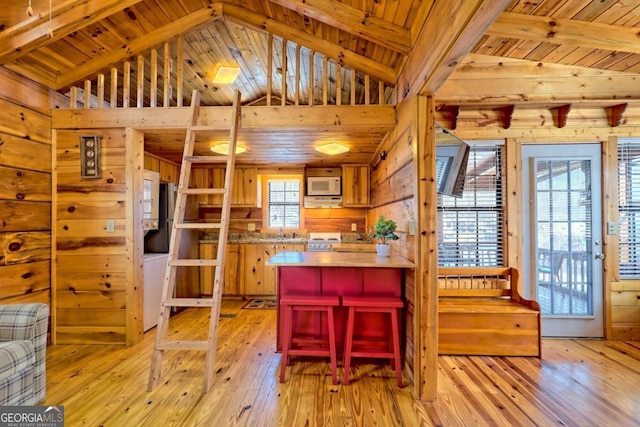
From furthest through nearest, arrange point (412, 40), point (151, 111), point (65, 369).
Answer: point (151, 111) < point (65, 369) < point (412, 40)

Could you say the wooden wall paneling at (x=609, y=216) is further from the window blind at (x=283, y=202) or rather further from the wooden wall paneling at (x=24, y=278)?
the wooden wall paneling at (x=24, y=278)

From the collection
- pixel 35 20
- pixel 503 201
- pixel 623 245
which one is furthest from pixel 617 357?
pixel 35 20

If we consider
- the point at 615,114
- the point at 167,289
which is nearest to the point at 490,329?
the point at 615,114

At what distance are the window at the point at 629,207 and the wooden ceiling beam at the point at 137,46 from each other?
447 centimetres

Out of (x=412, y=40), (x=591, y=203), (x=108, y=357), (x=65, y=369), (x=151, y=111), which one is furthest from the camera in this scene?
(x=591, y=203)

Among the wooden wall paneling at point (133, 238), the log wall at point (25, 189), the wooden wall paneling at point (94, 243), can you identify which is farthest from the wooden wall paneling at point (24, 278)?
the wooden wall paneling at point (133, 238)

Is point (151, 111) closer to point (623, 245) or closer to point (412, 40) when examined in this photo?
point (412, 40)

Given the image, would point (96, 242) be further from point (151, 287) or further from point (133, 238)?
point (151, 287)

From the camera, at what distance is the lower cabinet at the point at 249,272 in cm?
461

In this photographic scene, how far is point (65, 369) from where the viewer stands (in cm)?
240

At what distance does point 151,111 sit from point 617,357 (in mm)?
4987

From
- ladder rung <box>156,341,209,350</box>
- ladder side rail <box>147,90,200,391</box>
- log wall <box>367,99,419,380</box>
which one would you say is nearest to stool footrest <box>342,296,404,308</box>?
log wall <box>367,99,419,380</box>

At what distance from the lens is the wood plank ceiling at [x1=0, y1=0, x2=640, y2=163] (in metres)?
1.92

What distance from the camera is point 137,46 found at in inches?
114
